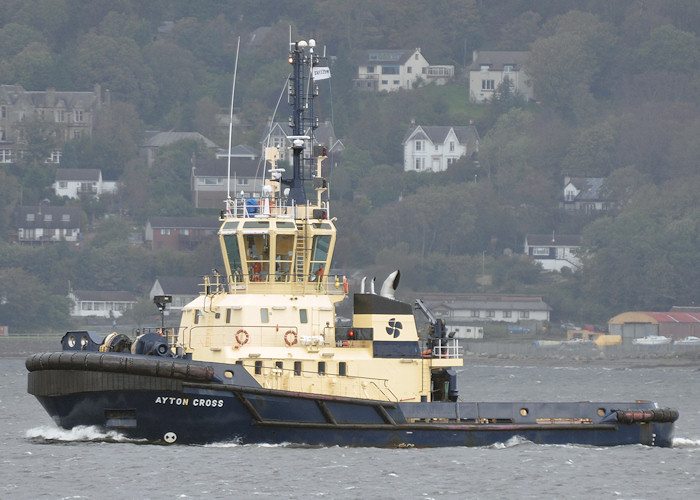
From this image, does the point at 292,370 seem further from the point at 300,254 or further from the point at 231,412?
the point at 300,254

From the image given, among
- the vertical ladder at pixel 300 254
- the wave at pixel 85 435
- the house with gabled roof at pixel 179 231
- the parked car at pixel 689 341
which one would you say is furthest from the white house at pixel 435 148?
the wave at pixel 85 435

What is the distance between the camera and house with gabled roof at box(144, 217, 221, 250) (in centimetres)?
15312

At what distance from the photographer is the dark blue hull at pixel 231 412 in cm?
4009

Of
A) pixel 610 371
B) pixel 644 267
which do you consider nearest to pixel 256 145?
pixel 644 267

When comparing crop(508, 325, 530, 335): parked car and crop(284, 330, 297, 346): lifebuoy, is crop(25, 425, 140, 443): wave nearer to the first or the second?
crop(284, 330, 297, 346): lifebuoy

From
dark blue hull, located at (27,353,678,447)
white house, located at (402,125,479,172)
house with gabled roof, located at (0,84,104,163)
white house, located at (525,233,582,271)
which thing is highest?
house with gabled roof, located at (0,84,104,163)

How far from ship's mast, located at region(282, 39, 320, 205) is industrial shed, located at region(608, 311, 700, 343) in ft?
293

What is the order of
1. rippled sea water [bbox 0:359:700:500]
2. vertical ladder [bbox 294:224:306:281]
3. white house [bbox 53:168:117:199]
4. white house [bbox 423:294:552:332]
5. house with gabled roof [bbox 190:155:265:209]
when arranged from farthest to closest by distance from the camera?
white house [bbox 53:168:117:199] → house with gabled roof [bbox 190:155:265:209] → white house [bbox 423:294:552:332] → vertical ladder [bbox 294:224:306:281] → rippled sea water [bbox 0:359:700:500]

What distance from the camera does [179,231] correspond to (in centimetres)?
15562

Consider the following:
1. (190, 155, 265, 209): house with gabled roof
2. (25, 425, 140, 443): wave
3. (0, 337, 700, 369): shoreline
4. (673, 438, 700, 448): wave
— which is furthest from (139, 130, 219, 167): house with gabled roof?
(25, 425, 140, 443): wave

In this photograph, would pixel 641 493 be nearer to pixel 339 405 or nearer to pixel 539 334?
pixel 339 405

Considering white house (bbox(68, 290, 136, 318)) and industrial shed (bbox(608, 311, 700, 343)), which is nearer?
industrial shed (bbox(608, 311, 700, 343))

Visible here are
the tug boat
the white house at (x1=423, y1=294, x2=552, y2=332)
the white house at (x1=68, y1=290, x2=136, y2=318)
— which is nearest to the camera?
the tug boat

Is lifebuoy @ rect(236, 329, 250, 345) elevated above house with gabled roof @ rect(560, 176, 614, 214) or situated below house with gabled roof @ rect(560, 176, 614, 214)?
below
